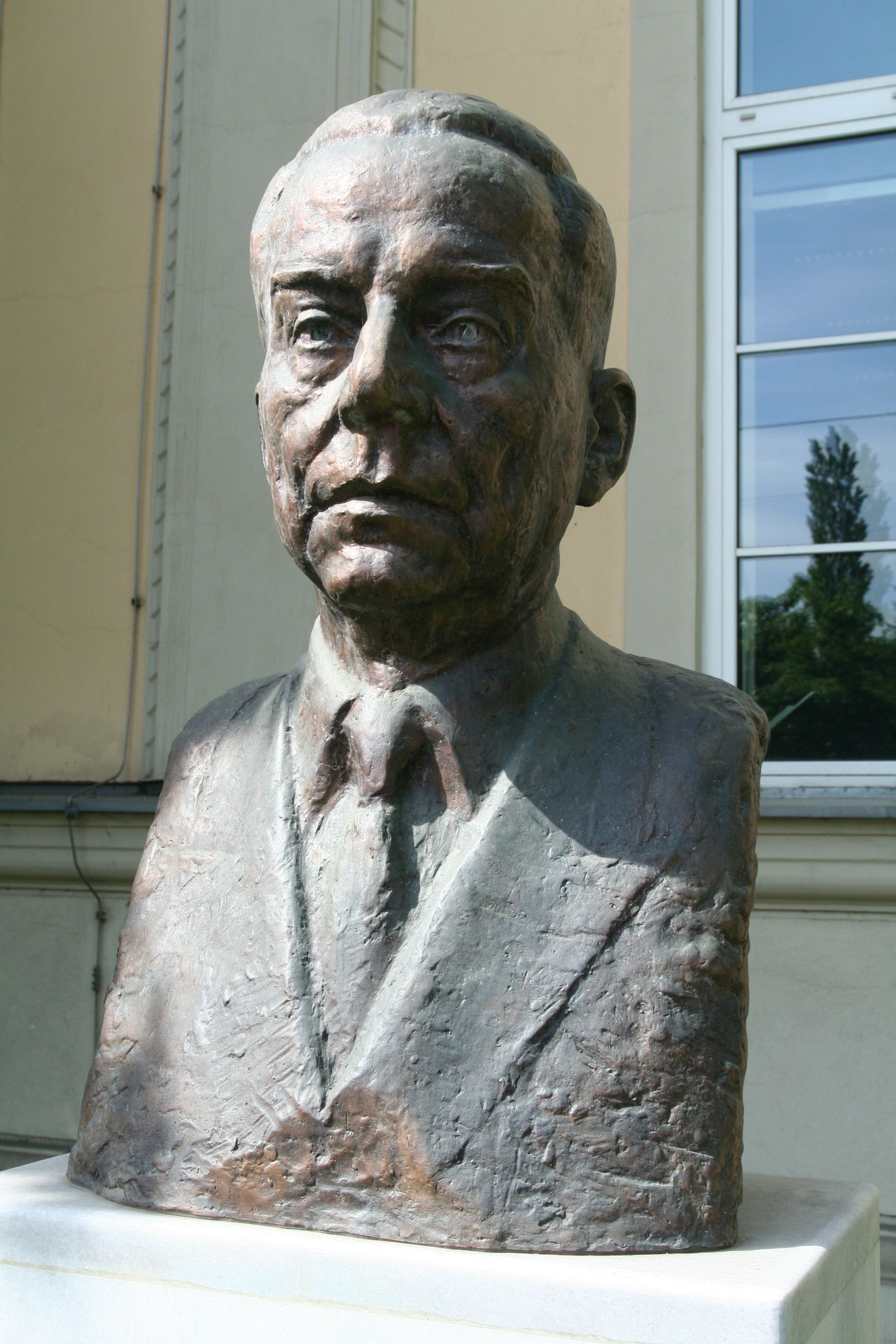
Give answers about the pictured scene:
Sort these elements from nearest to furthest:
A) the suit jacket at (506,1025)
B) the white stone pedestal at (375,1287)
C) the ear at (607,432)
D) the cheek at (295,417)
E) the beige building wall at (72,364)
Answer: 1. the white stone pedestal at (375,1287)
2. the suit jacket at (506,1025)
3. the cheek at (295,417)
4. the ear at (607,432)
5. the beige building wall at (72,364)

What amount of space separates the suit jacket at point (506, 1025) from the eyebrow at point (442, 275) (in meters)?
0.56

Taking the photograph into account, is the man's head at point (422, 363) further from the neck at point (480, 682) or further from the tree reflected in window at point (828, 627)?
the tree reflected in window at point (828, 627)

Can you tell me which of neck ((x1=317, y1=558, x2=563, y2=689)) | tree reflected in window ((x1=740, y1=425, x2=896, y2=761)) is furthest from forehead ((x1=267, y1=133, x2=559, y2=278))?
tree reflected in window ((x1=740, y1=425, x2=896, y2=761))

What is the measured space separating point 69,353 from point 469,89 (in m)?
1.52

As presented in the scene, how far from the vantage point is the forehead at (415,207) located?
1938mm

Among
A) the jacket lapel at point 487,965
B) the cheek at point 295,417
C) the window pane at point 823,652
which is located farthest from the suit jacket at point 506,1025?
the window pane at point 823,652

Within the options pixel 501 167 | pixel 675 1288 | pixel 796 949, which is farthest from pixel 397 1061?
pixel 796 949

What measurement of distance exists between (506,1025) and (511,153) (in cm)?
116

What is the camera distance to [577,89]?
14.6 ft

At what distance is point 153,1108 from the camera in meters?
2.06

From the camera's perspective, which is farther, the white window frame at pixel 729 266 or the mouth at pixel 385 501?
the white window frame at pixel 729 266

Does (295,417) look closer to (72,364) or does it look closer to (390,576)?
(390,576)

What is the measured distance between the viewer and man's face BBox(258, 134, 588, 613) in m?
1.92

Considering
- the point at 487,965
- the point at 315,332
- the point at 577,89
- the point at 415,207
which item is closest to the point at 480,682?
the point at 487,965
